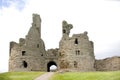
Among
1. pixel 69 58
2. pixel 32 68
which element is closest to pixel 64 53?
pixel 69 58

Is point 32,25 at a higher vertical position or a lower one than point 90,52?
higher

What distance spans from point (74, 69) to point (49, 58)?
1276 cm

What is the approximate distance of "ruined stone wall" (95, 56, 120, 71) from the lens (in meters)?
84.6

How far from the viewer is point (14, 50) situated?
8731cm

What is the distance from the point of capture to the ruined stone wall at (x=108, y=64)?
278 ft

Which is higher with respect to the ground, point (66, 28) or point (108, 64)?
point (66, 28)

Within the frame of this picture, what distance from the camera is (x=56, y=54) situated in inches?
3691

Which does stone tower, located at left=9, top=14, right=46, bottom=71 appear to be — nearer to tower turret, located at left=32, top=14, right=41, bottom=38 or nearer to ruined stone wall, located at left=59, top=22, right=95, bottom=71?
tower turret, located at left=32, top=14, right=41, bottom=38

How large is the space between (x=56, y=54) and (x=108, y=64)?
49.1ft

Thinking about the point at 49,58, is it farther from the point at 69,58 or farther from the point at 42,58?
the point at 69,58


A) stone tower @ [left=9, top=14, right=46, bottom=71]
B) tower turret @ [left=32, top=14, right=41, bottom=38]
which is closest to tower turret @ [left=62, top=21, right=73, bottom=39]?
stone tower @ [left=9, top=14, right=46, bottom=71]

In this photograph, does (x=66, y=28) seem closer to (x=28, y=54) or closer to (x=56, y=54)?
(x=56, y=54)

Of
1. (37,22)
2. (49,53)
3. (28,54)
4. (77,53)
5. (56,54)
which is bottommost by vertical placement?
(77,53)

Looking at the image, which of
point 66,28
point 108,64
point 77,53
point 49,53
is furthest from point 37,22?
point 108,64
